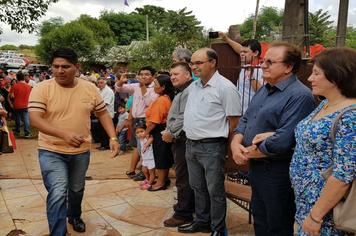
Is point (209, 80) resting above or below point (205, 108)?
above

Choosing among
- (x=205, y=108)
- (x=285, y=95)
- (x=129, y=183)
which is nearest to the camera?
(x=285, y=95)

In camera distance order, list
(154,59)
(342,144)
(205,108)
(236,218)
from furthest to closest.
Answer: (154,59), (236,218), (205,108), (342,144)

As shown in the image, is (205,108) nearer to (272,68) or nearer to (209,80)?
(209,80)

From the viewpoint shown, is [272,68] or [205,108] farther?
[205,108]

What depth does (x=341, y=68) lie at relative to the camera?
1784 millimetres

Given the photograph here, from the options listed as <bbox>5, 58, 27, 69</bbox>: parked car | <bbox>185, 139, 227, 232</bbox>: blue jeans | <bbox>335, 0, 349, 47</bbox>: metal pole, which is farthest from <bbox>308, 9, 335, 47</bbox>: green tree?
<bbox>5, 58, 27, 69</bbox>: parked car

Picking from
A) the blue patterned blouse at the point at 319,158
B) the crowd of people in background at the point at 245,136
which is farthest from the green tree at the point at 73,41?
the blue patterned blouse at the point at 319,158

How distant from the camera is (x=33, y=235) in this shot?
11.6 feet

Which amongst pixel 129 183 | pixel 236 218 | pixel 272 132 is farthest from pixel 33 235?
pixel 272 132

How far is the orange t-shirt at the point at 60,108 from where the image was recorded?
10.1 ft

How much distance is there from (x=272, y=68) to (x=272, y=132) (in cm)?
50

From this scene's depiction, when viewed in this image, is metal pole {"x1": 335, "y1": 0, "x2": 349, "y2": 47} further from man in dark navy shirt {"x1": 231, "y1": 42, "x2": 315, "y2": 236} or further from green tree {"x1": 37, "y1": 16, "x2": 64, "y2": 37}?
green tree {"x1": 37, "y1": 16, "x2": 64, "y2": 37}

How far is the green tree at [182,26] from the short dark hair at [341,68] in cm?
1267

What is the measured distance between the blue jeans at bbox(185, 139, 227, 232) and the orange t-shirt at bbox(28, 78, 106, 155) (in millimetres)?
1218
